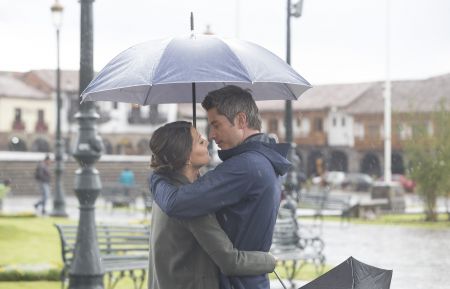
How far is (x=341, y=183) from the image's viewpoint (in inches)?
2239

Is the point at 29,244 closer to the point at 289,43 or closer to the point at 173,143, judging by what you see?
the point at 289,43

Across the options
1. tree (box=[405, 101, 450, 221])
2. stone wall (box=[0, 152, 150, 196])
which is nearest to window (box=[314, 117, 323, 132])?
stone wall (box=[0, 152, 150, 196])

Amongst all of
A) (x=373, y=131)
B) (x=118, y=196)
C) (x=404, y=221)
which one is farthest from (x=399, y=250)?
(x=373, y=131)

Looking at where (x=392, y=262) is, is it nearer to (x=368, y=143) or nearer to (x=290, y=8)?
(x=290, y=8)

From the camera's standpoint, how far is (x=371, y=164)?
71250 millimetres

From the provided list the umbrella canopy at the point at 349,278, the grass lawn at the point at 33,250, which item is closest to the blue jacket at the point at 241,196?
the umbrella canopy at the point at 349,278

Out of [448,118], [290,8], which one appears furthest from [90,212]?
[448,118]

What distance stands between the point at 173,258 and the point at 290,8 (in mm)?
12446

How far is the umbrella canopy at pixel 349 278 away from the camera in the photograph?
3531 millimetres

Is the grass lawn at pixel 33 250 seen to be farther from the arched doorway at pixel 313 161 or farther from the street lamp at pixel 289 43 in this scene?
the arched doorway at pixel 313 161

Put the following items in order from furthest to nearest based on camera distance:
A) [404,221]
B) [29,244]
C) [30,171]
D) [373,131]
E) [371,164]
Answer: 1. [371,164]
2. [373,131]
3. [30,171]
4. [404,221]
5. [29,244]

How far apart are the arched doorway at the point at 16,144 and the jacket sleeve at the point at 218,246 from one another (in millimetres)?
64028

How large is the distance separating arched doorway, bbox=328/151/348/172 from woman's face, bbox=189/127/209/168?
68.7m

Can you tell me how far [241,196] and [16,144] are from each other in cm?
6497
